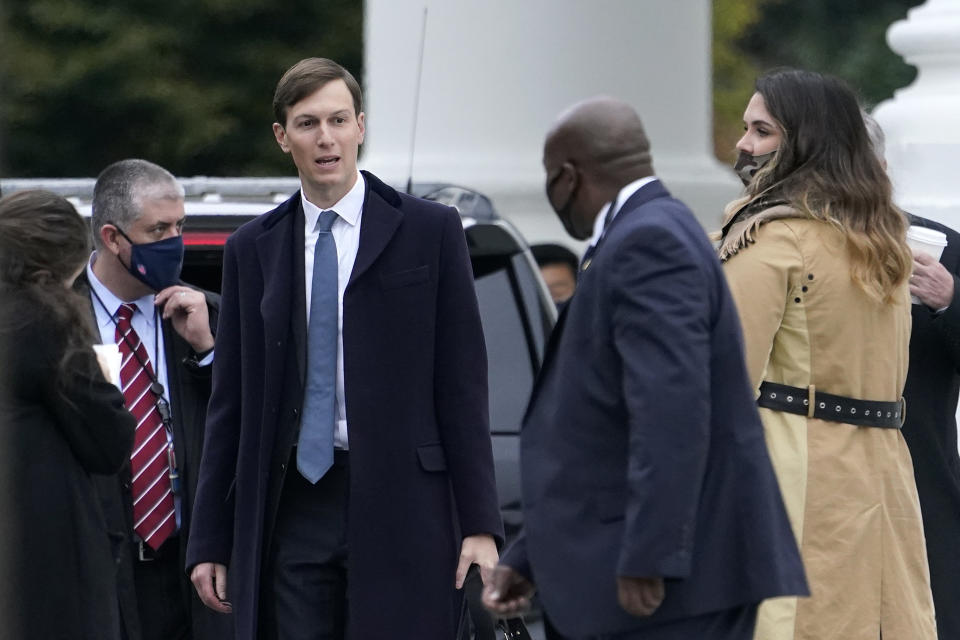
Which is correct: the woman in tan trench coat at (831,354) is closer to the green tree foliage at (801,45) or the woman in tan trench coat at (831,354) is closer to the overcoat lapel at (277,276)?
the overcoat lapel at (277,276)

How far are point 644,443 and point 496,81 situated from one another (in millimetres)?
9443

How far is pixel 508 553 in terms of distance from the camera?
3.86 meters

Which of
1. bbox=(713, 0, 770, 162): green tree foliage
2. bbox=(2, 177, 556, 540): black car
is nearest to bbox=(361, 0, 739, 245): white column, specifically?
bbox=(2, 177, 556, 540): black car

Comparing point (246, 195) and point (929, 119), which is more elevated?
point (929, 119)

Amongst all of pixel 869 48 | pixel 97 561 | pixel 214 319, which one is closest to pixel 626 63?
pixel 214 319

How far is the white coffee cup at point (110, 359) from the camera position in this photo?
4.79m

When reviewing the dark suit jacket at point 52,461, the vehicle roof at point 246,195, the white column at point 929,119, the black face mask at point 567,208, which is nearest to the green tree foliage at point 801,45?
the white column at point 929,119

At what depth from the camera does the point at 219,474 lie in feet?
15.6

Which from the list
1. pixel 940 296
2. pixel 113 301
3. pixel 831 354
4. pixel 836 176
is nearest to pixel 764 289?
pixel 831 354

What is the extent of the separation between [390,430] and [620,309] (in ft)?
3.55

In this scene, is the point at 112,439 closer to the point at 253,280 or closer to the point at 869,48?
the point at 253,280

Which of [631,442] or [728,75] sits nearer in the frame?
[631,442]

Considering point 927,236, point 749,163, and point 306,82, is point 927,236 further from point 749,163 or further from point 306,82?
point 306,82

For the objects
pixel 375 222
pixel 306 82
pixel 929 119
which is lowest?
pixel 375 222
